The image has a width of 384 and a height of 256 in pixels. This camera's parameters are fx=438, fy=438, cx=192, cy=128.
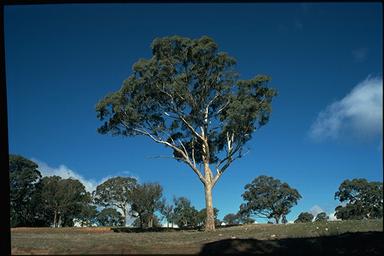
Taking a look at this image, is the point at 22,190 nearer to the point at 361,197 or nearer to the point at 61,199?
the point at 61,199

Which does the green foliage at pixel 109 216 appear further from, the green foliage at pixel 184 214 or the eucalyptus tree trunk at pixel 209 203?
the eucalyptus tree trunk at pixel 209 203

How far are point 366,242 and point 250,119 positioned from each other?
734 inches

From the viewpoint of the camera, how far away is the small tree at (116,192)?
5409 centimetres

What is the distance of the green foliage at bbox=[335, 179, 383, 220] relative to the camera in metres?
55.0

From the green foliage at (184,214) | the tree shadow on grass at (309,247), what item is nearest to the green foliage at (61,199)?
the green foliage at (184,214)

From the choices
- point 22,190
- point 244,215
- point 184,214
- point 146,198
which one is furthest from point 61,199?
point 244,215

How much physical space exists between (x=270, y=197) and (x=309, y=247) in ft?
176

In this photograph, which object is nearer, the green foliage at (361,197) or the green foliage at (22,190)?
the green foliage at (22,190)

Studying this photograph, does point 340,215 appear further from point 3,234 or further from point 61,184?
point 3,234

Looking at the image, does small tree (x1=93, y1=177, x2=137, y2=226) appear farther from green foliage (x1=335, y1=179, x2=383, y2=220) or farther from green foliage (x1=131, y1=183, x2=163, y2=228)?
green foliage (x1=335, y1=179, x2=383, y2=220)

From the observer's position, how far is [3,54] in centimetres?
498

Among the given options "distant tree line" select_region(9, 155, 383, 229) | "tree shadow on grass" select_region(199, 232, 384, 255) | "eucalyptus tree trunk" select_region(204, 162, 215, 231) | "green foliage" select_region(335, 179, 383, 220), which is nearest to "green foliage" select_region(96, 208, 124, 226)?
"distant tree line" select_region(9, 155, 383, 229)

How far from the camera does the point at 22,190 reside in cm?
4825

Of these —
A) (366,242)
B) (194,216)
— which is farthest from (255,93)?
(194,216)
